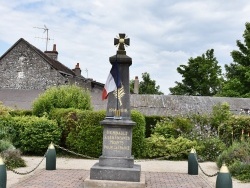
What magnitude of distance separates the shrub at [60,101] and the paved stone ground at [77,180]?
7.65 m

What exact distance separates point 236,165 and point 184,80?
31.3m

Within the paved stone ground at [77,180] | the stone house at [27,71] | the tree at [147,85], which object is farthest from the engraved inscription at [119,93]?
the tree at [147,85]

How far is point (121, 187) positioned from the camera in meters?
9.50

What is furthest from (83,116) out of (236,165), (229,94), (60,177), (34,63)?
(229,94)

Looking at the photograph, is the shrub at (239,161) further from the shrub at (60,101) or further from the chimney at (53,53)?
the chimney at (53,53)

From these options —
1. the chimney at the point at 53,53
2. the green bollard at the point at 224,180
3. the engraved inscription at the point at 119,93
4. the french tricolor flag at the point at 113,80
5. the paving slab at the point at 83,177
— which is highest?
the chimney at the point at 53,53

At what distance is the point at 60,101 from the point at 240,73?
2481cm

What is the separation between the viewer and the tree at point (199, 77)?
41.9 metres

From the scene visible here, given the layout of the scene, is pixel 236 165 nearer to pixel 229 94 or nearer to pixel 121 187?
pixel 121 187

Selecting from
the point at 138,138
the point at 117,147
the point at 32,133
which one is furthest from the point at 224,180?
the point at 32,133

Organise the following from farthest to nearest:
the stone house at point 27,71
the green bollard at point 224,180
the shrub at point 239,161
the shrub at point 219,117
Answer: the stone house at point 27,71 < the shrub at point 219,117 < the shrub at point 239,161 < the green bollard at point 224,180

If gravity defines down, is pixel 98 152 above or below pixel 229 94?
below

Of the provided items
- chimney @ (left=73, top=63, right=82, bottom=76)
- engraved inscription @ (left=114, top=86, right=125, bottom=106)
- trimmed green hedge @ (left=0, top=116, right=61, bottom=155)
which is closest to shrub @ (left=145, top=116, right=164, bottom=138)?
trimmed green hedge @ (left=0, top=116, right=61, bottom=155)

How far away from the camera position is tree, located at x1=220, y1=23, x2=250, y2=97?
3888cm
